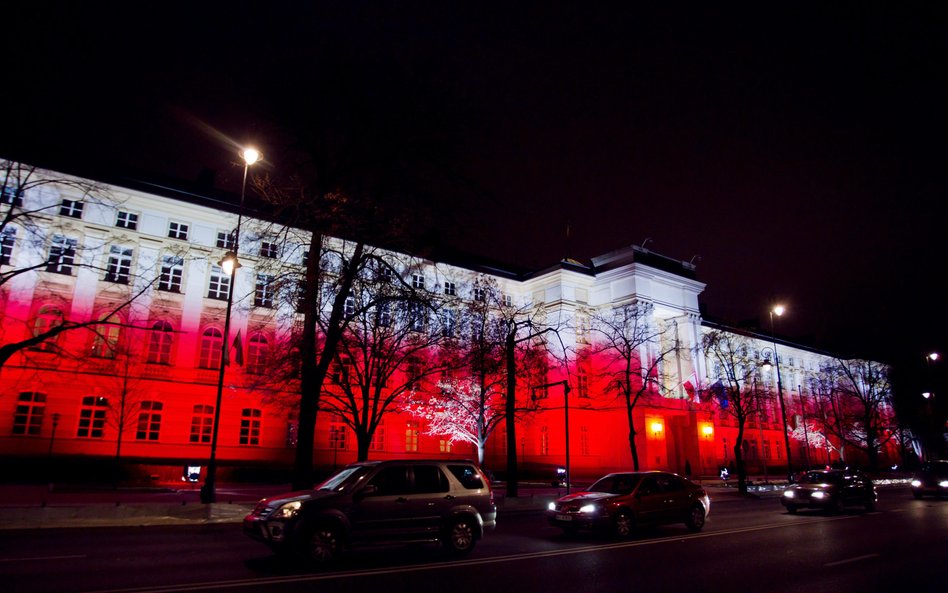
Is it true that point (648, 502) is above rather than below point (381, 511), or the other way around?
below

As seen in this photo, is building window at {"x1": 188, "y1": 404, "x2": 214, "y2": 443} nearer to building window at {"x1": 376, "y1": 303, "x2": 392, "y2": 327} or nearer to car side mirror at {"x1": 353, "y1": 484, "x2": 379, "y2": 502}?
building window at {"x1": 376, "y1": 303, "x2": 392, "y2": 327}

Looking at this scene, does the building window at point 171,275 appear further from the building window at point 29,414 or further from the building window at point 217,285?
the building window at point 29,414

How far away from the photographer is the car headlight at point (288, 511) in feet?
32.3

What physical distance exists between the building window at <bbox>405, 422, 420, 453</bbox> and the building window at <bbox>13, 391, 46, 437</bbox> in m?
22.8

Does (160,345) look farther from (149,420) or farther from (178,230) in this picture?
(178,230)

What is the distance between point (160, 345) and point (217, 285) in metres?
5.32

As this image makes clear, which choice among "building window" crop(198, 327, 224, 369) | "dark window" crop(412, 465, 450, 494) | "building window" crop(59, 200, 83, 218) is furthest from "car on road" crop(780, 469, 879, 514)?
"building window" crop(59, 200, 83, 218)

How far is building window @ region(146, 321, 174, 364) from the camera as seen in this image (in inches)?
1415

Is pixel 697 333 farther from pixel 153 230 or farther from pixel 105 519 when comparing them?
pixel 105 519

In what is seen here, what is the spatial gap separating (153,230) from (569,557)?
35.8 meters

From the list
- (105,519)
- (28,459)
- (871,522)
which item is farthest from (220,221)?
(871,522)

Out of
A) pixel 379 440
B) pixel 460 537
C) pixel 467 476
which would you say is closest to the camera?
pixel 460 537

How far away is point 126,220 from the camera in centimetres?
3647

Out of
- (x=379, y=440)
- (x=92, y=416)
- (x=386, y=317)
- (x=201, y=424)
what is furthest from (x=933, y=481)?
(x=92, y=416)
